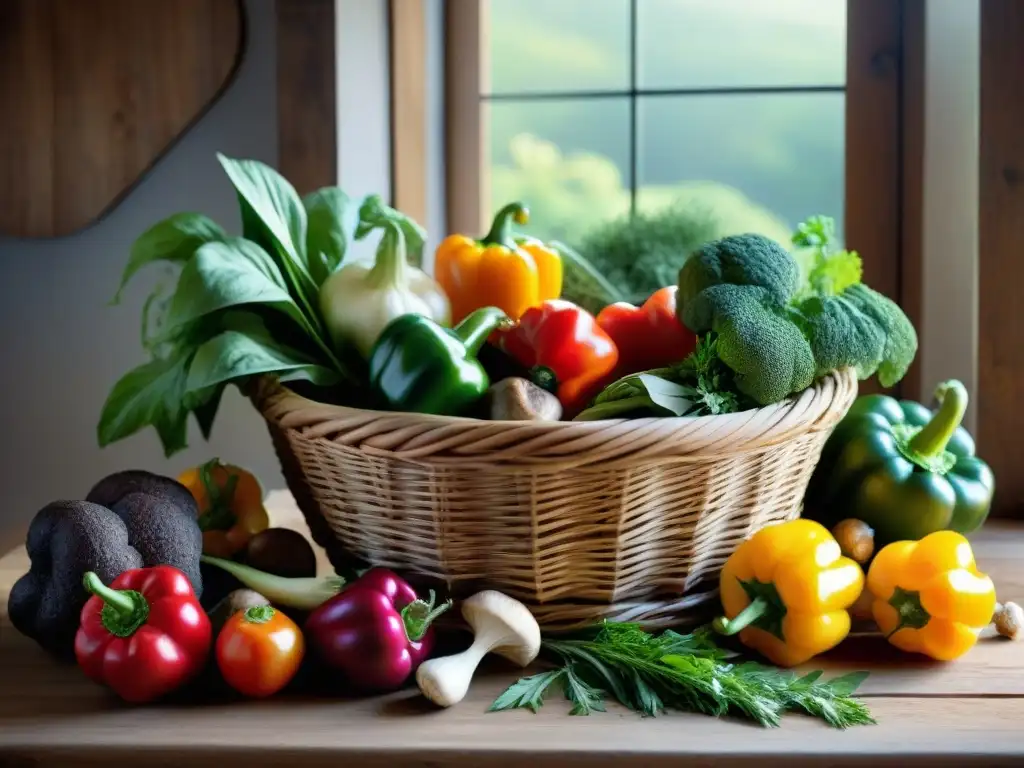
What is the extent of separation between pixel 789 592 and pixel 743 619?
0.14 ft

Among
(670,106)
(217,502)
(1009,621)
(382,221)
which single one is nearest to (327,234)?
(382,221)

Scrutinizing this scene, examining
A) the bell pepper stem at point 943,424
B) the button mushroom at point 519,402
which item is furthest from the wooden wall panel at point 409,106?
the bell pepper stem at point 943,424

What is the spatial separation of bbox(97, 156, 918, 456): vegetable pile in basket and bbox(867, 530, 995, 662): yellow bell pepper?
0.17m

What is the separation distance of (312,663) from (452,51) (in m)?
1.05

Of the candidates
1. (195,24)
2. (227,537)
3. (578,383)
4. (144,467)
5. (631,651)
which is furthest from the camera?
(144,467)

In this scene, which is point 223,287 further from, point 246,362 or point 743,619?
point 743,619

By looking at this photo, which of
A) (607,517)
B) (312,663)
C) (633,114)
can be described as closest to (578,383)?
(607,517)

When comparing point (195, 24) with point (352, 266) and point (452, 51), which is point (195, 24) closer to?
point (452, 51)

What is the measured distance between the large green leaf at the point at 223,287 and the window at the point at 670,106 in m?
0.65

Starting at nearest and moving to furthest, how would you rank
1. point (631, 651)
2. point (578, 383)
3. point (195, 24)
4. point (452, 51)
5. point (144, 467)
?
point (631, 651) → point (578, 383) → point (195, 24) → point (144, 467) → point (452, 51)

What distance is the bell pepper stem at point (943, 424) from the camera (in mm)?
982

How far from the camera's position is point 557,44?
1.59 m

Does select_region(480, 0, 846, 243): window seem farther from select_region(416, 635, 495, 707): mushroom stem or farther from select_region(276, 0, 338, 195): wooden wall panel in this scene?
select_region(416, 635, 495, 707): mushroom stem

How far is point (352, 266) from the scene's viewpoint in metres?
1.05
